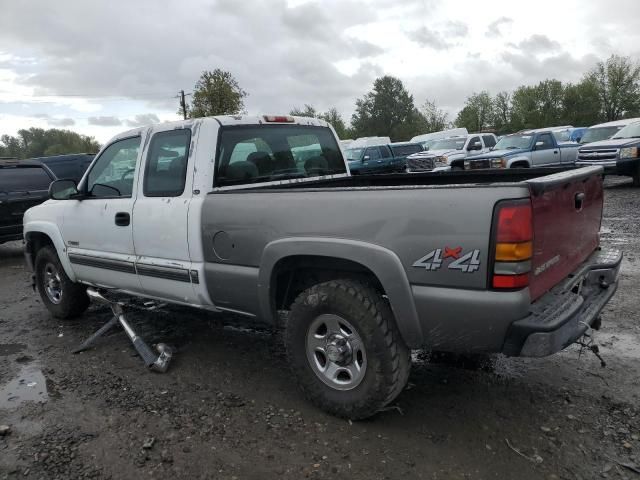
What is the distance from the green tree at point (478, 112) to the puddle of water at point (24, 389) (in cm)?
7580

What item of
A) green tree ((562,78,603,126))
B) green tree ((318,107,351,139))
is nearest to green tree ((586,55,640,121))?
green tree ((562,78,603,126))

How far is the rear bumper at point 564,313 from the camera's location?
245cm

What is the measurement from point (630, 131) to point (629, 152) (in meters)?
2.32

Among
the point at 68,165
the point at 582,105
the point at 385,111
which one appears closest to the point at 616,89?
the point at 582,105

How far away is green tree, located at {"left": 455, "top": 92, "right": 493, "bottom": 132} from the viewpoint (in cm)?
→ 7486

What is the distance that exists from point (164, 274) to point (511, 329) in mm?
2527

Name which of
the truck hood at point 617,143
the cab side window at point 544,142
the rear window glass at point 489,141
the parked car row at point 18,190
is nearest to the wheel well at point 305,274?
the parked car row at point 18,190

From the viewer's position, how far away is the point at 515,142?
53.3 ft

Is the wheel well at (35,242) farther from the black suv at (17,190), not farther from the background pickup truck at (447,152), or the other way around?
the background pickup truck at (447,152)

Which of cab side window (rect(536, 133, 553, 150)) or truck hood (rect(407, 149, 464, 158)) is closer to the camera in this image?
cab side window (rect(536, 133, 553, 150))

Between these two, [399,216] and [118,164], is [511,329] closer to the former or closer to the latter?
[399,216]

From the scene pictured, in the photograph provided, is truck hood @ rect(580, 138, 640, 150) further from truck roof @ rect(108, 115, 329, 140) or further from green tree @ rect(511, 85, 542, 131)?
green tree @ rect(511, 85, 542, 131)

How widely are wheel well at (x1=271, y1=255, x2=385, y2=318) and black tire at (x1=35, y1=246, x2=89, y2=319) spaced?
9.25 feet

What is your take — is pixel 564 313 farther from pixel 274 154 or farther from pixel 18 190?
pixel 18 190
